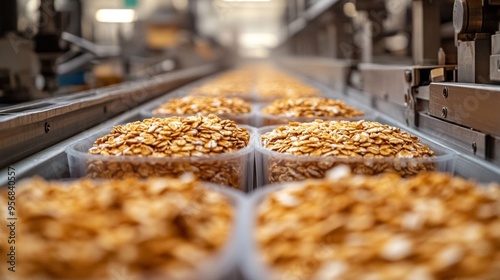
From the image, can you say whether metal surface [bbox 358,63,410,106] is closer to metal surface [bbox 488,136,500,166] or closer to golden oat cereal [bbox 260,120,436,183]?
golden oat cereal [bbox 260,120,436,183]

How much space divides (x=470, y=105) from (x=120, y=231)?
0.90 m

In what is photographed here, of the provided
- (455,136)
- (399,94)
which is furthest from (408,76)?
(455,136)

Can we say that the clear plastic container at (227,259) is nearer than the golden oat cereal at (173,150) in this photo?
Yes

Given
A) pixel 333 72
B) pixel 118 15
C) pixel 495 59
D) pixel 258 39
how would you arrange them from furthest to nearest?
1. pixel 258 39
2. pixel 118 15
3. pixel 333 72
4. pixel 495 59

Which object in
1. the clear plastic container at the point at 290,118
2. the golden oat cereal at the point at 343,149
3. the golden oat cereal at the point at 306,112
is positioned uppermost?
the golden oat cereal at the point at 306,112

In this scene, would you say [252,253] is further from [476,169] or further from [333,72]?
[333,72]

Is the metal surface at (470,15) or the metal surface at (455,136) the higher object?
the metal surface at (470,15)

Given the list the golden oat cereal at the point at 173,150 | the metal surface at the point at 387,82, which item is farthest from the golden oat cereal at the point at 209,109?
the metal surface at the point at 387,82

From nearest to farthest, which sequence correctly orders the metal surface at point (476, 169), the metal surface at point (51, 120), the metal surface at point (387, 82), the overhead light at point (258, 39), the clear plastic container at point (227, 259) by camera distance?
the clear plastic container at point (227, 259) < the metal surface at point (476, 169) < the metal surface at point (51, 120) < the metal surface at point (387, 82) < the overhead light at point (258, 39)

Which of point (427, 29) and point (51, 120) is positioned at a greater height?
point (427, 29)

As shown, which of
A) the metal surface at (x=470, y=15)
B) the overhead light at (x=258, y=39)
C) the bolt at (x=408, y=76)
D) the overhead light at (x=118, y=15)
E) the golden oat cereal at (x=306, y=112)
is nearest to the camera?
the metal surface at (x=470, y=15)

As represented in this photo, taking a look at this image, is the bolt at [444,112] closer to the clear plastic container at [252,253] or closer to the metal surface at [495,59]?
the metal surface at [495,59]

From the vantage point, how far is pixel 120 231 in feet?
2.24

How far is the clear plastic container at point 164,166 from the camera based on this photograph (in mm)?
1097
